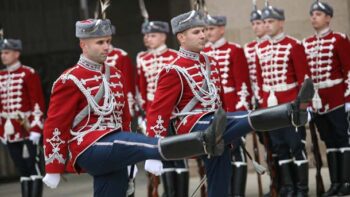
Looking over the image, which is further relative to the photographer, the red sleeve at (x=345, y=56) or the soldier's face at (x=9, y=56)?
the soldier's face at (x=9, y=56)

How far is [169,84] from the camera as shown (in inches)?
327

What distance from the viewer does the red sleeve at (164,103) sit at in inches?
324

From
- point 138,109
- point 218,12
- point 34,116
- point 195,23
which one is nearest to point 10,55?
point 34,116

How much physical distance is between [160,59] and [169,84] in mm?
3820

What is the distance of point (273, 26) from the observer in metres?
11.0

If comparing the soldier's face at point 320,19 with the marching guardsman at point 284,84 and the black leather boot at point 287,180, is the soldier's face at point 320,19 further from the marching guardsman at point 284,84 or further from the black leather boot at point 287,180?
the black leather boot at point 287,180

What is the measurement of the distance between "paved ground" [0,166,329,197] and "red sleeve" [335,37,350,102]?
1225 mm

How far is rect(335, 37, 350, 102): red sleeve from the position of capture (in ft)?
35.6

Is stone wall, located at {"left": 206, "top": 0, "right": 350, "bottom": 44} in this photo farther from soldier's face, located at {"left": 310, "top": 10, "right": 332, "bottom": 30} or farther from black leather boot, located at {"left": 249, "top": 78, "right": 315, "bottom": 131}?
black leather boot, located at {"left": 249, "top": 78, "right": 315, "bottom": 131}

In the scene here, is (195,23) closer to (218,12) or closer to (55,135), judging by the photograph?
(55,135)

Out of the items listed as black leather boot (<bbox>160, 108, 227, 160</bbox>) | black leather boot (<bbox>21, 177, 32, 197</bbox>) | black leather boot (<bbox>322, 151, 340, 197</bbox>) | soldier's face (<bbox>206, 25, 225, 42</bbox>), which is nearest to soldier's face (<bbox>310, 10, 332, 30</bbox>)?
soldier's face (<bbox>206, 25, 225, 42</bbox>)

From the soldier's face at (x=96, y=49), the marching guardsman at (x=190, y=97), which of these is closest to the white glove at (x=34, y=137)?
the marching guardsman at (x=190, y=97)

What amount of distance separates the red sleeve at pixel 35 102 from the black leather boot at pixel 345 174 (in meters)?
3.15

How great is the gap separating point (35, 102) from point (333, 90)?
311cm
